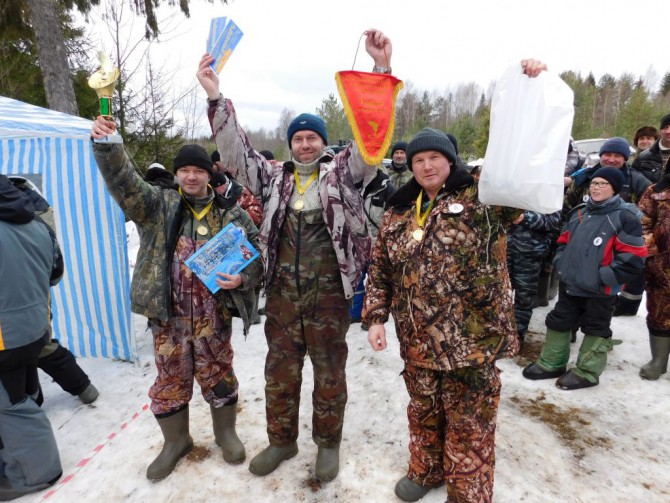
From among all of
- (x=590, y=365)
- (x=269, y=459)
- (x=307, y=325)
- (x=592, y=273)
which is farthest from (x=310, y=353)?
(x=590, y=365)

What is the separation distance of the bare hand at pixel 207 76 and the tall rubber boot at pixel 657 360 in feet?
15.2

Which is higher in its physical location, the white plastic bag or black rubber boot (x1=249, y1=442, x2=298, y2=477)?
the white plastic bag

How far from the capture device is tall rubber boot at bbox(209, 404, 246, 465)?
2783 millimetres

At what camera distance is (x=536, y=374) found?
380cm

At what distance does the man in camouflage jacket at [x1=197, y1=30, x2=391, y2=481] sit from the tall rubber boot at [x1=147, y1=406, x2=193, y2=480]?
0.57 m

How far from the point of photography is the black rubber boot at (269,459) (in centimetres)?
267

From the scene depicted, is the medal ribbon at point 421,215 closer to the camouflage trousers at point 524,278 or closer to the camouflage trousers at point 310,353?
the camouflage trousers at point 310,353

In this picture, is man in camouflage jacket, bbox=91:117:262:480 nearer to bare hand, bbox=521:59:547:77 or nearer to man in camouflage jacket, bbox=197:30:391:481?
man in camouflage jacket, bbox=197:30:391:481

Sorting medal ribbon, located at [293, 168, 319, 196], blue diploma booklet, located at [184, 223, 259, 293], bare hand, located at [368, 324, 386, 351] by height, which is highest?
medal ribbon, located at [293, 168, 319, 196]

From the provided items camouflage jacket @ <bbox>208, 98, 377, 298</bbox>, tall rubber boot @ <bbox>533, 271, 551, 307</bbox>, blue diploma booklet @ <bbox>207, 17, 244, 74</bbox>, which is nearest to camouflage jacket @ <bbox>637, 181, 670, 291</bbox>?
tall rubber boot @ <bbox>533, 271, 551, 307</bbox>

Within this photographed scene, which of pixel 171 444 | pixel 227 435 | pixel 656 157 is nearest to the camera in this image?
pixel 171 444

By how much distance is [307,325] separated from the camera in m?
2.53

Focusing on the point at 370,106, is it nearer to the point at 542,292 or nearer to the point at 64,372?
the point at 64,372

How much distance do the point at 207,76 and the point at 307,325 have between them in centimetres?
163
